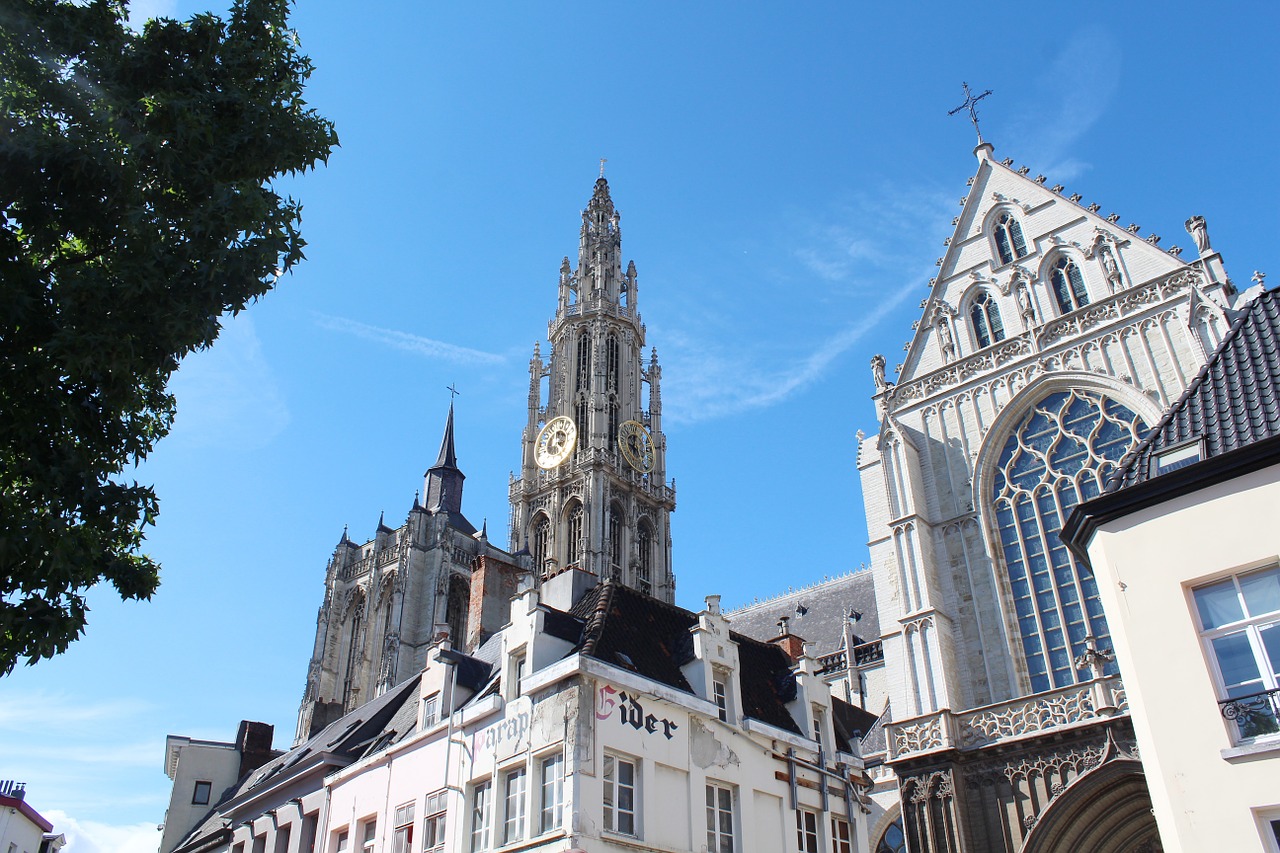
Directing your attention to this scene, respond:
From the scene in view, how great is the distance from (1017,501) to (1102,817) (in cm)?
572

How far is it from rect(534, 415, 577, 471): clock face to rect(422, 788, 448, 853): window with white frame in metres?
47.4

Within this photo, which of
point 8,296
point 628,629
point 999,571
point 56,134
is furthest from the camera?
point 999,571

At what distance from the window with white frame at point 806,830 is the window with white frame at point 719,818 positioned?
1361 mm

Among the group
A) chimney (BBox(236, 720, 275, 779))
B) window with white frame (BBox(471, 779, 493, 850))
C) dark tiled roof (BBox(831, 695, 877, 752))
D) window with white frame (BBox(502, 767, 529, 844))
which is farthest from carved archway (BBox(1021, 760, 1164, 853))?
chimney (BBox(236, 720, 275, 779))

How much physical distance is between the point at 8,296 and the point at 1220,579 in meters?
9.91

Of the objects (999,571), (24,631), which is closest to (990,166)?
(999,571)

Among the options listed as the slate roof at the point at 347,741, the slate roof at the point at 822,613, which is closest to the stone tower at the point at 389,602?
the slate roof at the point at 822,613

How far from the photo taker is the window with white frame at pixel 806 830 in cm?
1437

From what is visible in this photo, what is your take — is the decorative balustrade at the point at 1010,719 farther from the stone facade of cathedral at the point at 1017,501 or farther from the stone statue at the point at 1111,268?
the stone statue at the point at 1111,268

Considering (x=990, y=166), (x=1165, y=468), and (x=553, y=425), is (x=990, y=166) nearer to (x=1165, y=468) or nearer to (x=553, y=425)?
(x=1165, y=468)

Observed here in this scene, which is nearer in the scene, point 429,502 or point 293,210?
point 293,210

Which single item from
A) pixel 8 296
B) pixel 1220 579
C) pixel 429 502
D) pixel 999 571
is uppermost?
pixel 429 502

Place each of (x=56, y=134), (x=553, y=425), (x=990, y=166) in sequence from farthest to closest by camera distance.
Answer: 1. (x=553, y=425)
2. (x=990, y=166)
3. (x=56, y=134)

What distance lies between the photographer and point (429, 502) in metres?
65.5
